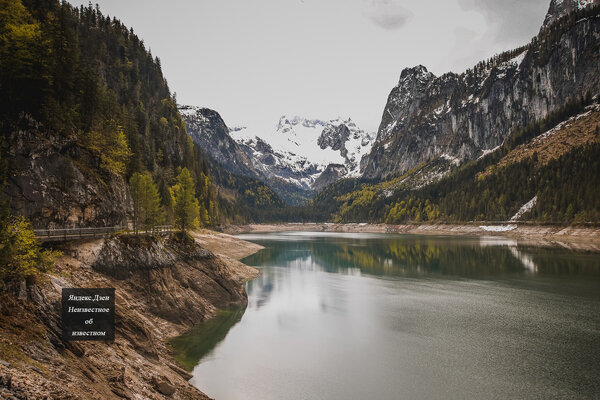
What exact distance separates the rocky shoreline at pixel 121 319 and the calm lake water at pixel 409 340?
3264mm

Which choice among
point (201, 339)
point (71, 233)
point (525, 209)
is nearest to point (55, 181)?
point (71, 233)

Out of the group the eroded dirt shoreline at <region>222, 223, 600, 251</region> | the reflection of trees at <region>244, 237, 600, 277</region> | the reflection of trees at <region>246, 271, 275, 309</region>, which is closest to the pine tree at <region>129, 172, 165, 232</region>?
the reflection of trees at <region>246, 271, 275, 309</region>

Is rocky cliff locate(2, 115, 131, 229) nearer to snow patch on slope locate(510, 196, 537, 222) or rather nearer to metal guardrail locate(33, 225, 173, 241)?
metal guardrail locate(33, 225, 173, 241)

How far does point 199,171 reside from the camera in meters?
133

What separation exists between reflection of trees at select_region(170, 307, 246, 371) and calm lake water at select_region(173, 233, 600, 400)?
0.12 meters

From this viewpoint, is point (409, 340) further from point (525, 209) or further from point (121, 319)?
point (525, 209)

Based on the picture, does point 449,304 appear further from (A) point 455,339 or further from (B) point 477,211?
(B) point 477,211

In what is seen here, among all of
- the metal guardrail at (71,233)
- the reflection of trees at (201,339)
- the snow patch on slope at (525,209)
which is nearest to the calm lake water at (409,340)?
the reflection of trees at (201,339)

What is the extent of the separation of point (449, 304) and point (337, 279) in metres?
26.6

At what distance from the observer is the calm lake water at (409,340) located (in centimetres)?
2450

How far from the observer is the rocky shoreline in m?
13.2

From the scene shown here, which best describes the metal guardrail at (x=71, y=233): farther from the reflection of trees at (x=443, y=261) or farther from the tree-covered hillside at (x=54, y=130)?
the reflection of trees at (x=443, y=261)

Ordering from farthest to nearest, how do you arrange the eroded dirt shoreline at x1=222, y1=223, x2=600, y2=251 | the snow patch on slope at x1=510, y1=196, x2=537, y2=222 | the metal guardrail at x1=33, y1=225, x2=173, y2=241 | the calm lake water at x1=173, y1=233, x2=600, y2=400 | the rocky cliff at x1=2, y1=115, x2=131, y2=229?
1. the snow patch on slope at x1=510, y1=196, x2=537, y2=222
2. the eroded dirt shoreline at x1=222, y1=223, x2=600, y2=251
3. the rocky cliff at x1=2, y1=115, x2=131, y2=229
4. the metal guardrail at x1=33, y1=225, x2=173, y2=241
5. the calm lake water at x1=173, y1=233, x2=600, y2=400

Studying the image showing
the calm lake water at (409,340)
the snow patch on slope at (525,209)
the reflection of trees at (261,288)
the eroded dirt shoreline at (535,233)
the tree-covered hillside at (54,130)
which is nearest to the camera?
the calm lake water at (409,340)
